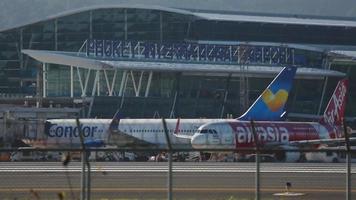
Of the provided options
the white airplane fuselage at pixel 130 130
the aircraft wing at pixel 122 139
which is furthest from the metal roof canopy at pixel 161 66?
the aircraft wing at pixel 122 139

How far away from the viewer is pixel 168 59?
97.6 m

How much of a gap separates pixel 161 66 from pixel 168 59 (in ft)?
9.65

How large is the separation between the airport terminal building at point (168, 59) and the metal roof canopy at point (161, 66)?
0.41 ft

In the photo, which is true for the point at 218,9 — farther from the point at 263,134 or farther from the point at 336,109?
the point at 263,134

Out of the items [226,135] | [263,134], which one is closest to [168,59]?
[263,134]

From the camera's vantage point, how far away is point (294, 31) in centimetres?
10944

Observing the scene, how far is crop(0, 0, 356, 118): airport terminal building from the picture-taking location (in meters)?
95.9

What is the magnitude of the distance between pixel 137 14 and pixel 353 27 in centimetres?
2923

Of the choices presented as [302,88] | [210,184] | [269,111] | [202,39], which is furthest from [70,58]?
[210,184]

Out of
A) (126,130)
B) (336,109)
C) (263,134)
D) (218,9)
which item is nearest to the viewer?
(263,134)

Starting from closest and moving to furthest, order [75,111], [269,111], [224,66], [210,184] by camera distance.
A: [210,184] < [269,111] < [75,111] < [224,66]

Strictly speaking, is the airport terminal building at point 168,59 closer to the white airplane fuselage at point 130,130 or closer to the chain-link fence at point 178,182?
the white airplane fuselage at point 130,130

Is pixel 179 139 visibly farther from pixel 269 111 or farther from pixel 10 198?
pixel 10 198

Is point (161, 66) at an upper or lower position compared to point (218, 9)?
lower
